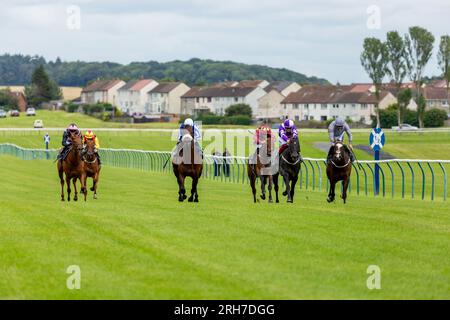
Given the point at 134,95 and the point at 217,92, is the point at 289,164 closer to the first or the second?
the point at 217,92

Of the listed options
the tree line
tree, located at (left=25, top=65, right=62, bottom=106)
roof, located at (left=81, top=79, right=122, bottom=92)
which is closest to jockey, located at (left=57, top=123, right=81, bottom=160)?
the tree line

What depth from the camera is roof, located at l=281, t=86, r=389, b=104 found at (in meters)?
137

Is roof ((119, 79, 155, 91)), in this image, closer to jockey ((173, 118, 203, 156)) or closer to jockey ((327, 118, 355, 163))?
jockey ((327, 118, 355, 163))

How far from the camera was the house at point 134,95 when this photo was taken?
566 ft

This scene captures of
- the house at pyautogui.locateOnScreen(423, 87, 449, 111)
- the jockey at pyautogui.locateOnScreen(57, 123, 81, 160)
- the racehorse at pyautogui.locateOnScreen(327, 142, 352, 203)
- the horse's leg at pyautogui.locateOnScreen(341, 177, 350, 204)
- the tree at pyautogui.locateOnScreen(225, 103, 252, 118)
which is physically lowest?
the tree at pyautogui.locateOnScreen(225, 103, 252, 118)

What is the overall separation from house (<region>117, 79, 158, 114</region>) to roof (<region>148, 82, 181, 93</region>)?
162 cm

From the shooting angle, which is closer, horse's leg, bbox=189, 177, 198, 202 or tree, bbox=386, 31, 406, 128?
horse's leg, bbox=189, 177, 198, 202

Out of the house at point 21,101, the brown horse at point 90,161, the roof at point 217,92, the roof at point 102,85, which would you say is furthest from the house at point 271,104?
the brown horse at point 90,161

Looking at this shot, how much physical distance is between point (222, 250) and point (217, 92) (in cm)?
14590

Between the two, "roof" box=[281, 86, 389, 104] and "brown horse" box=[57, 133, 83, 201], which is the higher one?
"brown horse" box=[57, 133, 83, 201]

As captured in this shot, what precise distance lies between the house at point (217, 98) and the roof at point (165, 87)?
109 inches

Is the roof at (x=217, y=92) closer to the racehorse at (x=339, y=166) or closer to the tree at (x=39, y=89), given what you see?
the tree at (x=39, y=89)

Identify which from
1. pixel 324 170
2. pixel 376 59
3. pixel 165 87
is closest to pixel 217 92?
pixel 165 87
